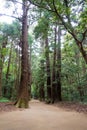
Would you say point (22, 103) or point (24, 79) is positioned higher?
point (24, 79)

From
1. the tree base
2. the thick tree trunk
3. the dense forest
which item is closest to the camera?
the dense forest

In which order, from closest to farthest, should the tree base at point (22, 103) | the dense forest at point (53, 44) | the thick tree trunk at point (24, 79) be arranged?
A: the dense forest at point (53, 44) < the tree base at point (22, 103) < the thick tree trunk at point (24, 79)

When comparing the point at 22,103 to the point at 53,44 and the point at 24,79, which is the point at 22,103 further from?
the point at 53,44

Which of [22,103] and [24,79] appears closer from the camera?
[22,103]

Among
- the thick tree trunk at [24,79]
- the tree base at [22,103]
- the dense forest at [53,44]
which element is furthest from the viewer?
the thick tree trunk at [24,79]

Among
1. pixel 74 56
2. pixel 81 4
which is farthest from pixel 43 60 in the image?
pixel 81 4

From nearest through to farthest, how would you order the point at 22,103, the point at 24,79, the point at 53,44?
the point at 22,103 < the point at 24,79 < the point at 53,44

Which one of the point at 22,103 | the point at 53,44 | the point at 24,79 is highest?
the point at 53,44

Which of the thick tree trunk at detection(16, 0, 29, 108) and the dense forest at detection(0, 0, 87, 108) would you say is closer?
the dense forest at detection(0, 0, 87, 108)

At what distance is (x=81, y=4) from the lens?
25.1ft

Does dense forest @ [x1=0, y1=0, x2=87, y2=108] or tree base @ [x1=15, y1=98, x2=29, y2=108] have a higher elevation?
Result: dense forest @ [x1=0, y1=0, x2=87, y2=108]

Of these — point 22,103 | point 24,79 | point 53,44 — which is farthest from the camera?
point 53,44

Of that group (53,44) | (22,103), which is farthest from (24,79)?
(53,44)

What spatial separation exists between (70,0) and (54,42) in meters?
10.3
